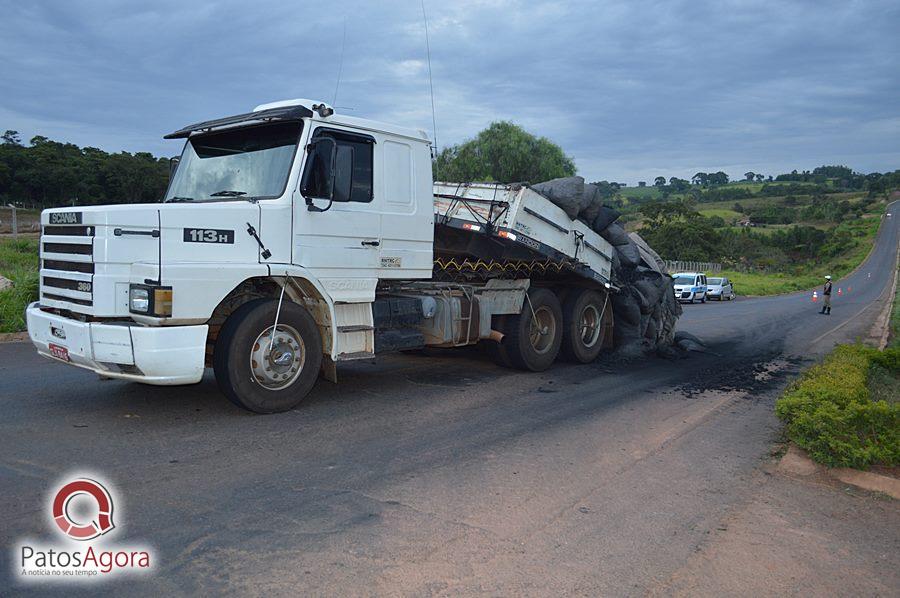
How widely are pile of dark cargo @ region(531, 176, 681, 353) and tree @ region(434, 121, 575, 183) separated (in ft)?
73.5

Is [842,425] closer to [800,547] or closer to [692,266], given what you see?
[800,547]

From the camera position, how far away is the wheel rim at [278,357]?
6406 mm

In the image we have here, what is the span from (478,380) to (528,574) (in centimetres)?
549

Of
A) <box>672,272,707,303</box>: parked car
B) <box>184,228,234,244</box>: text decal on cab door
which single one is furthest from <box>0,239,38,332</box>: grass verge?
<box>672,272,707,303</box>: parked car

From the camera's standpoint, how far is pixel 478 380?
9.16 meters

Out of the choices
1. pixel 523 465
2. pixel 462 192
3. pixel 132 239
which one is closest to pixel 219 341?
pixel 132 239

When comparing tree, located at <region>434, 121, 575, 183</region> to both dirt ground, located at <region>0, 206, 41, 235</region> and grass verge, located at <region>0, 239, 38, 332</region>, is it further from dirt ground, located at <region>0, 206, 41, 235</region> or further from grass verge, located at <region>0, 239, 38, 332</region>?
grass verge, located at <region>0, 239, 38, 332</region>

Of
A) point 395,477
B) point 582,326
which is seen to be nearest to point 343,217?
point 395,477

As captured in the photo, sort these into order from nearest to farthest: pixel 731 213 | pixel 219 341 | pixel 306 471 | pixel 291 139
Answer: pixel 306 471 → pixel 219 341 → pixel 291 139 → pixel 731 213

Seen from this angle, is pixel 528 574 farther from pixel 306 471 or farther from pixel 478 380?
pixel 478 380

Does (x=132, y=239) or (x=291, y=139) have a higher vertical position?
(x=291, y=139)
